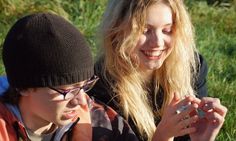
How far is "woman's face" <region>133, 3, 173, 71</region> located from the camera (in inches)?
129

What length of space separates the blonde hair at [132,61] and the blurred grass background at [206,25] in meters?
0.97

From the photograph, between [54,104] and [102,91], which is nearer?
[54,104]

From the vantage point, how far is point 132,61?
3408 millimetres

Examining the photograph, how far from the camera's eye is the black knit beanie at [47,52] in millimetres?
2527

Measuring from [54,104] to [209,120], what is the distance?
0.81 m

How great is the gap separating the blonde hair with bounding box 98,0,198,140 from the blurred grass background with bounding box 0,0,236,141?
966 millimetres

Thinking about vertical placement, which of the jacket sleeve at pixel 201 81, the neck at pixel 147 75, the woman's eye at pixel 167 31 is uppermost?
the woman's eye at pixel 167 31

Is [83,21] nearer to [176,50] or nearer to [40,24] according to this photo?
[176,50]

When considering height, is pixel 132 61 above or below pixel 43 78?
below

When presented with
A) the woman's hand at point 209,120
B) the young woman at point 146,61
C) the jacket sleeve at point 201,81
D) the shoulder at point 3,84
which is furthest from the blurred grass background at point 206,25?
the shoulder at point 3,84

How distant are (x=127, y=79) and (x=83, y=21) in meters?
2.97

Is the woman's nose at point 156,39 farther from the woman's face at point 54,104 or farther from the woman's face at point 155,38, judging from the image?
the woman's face at point 54,104

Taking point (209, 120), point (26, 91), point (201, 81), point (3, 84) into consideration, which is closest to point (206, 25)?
point (201, 81)

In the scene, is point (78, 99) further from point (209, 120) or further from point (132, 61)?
point (132, 61)
